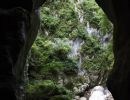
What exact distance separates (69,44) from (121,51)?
602 inches

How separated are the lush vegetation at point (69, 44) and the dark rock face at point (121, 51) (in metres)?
9.82

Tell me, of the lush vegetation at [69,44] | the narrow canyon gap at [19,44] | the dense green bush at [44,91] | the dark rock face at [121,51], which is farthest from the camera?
the lush vegetation at [69,44]

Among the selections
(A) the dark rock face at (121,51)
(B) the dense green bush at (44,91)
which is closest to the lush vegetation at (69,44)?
(B) the dense green bush at (44,91)

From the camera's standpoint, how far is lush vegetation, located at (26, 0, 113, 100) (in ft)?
63.3

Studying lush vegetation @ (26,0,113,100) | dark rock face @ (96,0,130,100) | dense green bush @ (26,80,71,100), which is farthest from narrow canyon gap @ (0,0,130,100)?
lush vegetation @ (26,0,113,100)

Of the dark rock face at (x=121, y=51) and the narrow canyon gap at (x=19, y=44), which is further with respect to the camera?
the narrow canyon gap at (x=19, y=44)

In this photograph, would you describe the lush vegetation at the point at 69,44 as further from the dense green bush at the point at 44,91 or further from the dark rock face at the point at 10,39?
the dark rock face at the point at 10,39

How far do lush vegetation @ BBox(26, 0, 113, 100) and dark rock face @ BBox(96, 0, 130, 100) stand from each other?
9816 millimetres

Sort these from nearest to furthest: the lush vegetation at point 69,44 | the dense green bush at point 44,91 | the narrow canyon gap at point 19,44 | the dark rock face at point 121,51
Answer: the dark rock face at point 121,51
the narrow canyon gap at point 19,44
the dense green bush at point 44,91
the lush vegetation at point 69,44

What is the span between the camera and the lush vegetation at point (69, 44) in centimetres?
1930

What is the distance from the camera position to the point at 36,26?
440 inches

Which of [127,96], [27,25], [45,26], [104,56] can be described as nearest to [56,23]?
[45,26]

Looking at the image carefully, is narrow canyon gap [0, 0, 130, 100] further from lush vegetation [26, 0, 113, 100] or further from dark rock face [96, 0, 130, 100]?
lush vegetation [26, 0, 113, 100]

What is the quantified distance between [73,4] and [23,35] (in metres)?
17.5
